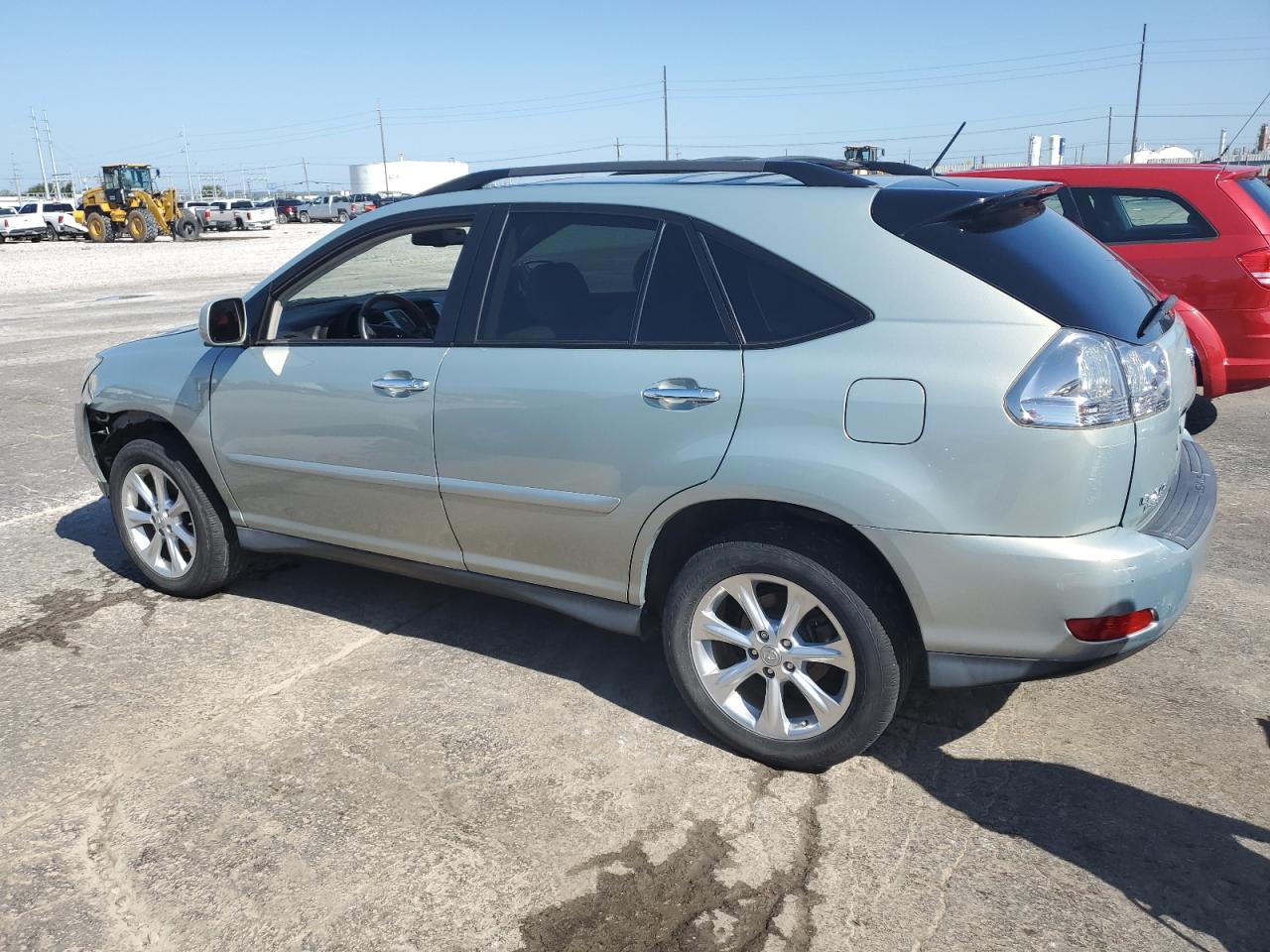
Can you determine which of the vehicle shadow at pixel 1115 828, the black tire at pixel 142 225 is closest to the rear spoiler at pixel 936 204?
the vehicle shadow at pixel 1115 828

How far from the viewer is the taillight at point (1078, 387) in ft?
8.98

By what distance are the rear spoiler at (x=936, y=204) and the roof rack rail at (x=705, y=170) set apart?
127 millimetres

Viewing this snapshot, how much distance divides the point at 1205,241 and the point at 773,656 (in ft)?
17.2

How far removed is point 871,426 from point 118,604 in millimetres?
3467

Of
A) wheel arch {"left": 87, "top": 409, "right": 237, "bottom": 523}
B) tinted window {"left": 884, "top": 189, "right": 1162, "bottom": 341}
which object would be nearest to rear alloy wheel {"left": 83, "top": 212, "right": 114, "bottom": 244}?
wheel arch {"left": 87, "top": 409, "right": 237, "bottom": 523}

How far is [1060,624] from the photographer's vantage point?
2.81 meters

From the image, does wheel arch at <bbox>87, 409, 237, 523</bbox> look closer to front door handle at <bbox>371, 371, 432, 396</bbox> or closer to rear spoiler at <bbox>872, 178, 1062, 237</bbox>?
front door handle at <bbox>371, 371, 432, 396</bbox>

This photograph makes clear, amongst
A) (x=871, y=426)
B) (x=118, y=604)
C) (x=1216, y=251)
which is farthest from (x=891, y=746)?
(x=1216, y=251)

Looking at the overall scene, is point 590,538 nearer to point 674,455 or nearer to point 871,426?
point 674,455

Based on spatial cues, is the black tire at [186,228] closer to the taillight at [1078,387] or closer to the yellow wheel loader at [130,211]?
the yellow wheel loader at [130,211]

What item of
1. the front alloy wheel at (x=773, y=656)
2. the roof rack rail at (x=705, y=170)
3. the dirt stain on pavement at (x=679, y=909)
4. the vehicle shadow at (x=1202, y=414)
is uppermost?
the roof rack rail at (x=705, y=170)

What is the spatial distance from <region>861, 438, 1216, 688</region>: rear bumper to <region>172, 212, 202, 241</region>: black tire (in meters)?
47.0

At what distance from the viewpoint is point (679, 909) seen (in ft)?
8.75

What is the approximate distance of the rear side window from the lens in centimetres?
693
